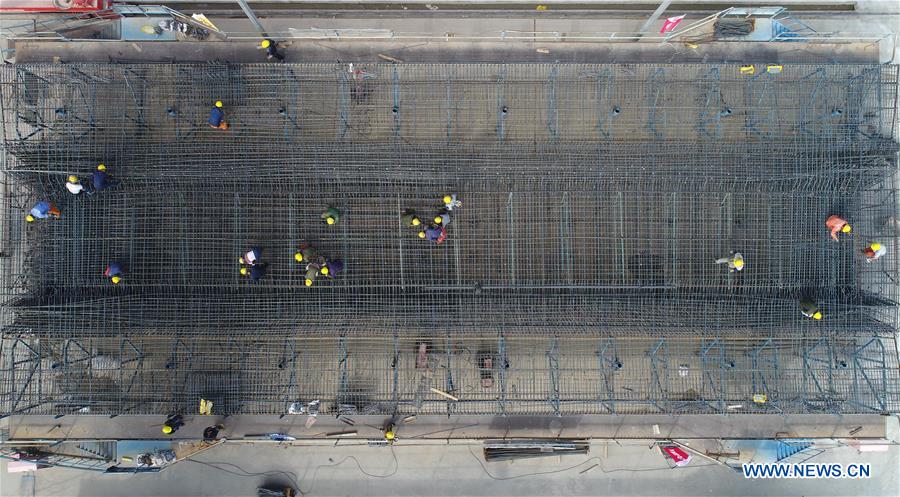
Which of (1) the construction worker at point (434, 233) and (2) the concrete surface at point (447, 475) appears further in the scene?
(2) the concrete surface at point (447, 475)

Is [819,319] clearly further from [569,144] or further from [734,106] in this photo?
[569,144]

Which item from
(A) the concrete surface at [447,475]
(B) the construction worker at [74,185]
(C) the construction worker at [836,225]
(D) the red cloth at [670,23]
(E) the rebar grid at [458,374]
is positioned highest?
(D) the red cloth at [670,23]

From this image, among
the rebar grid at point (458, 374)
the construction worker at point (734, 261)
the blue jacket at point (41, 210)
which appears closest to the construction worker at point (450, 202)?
the rebar grid at point (458, 374)

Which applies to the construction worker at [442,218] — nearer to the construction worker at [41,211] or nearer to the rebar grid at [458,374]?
the rebar grid at [458,374]

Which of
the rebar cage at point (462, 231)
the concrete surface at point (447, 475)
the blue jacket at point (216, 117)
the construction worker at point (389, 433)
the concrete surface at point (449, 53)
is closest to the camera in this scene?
the blue jacket at point (216, 117)

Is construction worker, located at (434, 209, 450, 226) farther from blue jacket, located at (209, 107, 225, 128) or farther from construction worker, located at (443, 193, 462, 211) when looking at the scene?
blue jacket, located at (209, 107, 225, 128)

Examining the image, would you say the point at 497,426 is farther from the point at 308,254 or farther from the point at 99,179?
the point at 99,179

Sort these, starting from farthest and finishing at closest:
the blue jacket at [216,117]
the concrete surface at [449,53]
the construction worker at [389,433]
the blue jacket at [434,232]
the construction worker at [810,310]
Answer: the concrete surface at [449,53] < the construction worker at [389,433] < the blue jacket at [216,117] < the blue jacket at [434,232] < the construction worker at [810,310]
